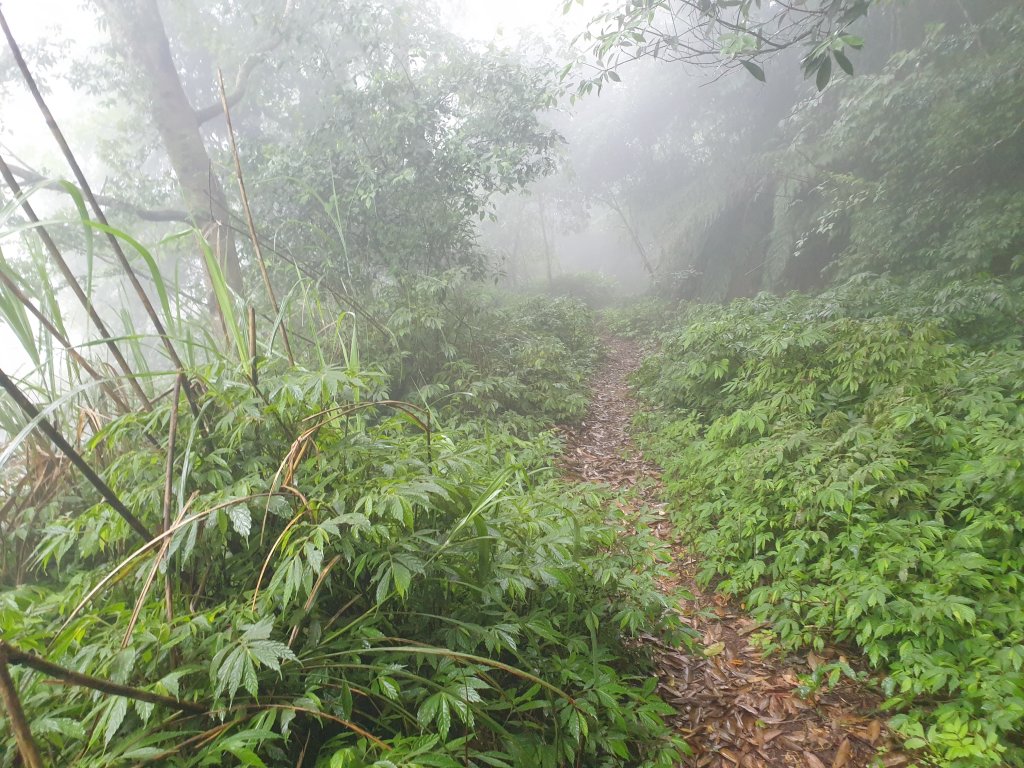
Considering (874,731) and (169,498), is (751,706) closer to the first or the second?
(874,731)

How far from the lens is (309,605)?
1.37 m

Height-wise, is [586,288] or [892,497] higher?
[892,497]

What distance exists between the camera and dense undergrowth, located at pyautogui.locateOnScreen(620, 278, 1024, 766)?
7.10 ft

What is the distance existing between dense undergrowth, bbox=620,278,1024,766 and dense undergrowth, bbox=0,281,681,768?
3.36 ft

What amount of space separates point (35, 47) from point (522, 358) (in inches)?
438

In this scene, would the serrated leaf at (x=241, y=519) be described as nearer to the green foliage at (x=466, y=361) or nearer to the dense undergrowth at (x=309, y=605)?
the dense undergrowth at (x=309, y=605)


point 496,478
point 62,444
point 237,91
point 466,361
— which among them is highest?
point 237,91

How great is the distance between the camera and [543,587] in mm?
2105

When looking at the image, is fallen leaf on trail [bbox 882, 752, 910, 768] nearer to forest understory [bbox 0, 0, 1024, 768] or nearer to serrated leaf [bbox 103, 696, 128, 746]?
A: forest understory [bbox 0, 0, 1024, 768]

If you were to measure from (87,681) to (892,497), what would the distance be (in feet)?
11.4

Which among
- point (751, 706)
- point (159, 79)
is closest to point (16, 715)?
point (751, 706)

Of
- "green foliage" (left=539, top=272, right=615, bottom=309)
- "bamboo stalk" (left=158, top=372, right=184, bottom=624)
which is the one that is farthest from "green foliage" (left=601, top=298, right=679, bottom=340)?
"bamboo stalk" (left=158, top=372, right=184, bottom=624)

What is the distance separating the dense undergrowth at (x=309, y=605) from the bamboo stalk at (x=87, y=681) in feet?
0.06

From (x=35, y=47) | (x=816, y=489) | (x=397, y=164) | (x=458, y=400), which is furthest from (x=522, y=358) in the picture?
(x=35, y=47)
